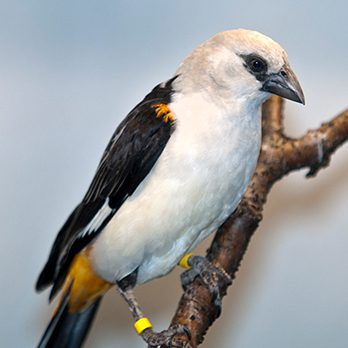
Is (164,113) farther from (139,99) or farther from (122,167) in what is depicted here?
(139,99)

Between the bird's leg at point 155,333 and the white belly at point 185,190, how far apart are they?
8 cm

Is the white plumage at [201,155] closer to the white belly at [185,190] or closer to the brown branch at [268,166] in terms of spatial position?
Result: the white belly at [185,190]

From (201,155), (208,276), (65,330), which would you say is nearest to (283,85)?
(201,155)

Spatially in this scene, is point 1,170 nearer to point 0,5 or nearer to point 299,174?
point 0,5

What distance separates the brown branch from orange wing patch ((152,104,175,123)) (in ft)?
1.28

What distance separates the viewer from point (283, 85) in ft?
4.08

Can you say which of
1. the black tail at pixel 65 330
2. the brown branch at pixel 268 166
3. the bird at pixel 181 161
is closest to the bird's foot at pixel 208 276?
the brown branch at pixel 268 166

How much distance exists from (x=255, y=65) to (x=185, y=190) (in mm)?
258

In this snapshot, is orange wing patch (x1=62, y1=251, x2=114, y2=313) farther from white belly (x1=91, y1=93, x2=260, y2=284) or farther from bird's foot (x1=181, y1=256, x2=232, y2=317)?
bird's foot (x1=181, y1=256, x2=232, y2=317)

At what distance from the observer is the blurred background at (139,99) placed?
71.6 inches

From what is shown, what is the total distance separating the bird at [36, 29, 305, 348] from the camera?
4.06 ft

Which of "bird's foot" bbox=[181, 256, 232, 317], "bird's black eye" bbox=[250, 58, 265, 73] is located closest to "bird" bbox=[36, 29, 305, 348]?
"bird's black eye" bbox=[250, 58, 265, 73]

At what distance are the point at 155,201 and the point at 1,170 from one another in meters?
0.71

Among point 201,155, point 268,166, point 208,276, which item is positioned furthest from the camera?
point 268,166
